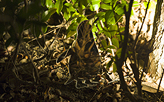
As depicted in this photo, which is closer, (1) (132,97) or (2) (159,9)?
(1) (132,97)

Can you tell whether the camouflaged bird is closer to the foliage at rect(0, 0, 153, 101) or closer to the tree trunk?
the foliage at rect(0, 0, 153, 101)

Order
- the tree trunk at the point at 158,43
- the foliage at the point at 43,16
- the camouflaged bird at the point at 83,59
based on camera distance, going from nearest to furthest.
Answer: the foliage at the point at 43,16 → the tree trunk at the point at 158,43 → the camouflaged bird at the point at 83,59

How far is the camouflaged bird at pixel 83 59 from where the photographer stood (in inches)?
50.8

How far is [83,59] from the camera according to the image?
1.32m

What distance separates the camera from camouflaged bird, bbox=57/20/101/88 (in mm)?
1290

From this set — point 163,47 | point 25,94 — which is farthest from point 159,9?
point 25,94

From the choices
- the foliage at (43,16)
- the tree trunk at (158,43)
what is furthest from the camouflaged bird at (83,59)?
the tree trunk at (158,43)

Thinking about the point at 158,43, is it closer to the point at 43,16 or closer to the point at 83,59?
the point at 83,59

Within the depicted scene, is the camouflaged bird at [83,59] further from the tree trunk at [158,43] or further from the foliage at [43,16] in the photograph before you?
the tree trunk at [158,43]

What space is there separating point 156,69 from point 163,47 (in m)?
0.25

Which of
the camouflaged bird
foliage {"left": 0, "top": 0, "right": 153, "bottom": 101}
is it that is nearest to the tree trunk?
foliage {"left": 0, "top": 0, "right": 153, "bottom": 101}

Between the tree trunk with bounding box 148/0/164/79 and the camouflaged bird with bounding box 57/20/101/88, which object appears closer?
the tree trunk with bounding box 148/0/164/79

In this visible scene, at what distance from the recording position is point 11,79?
42.8 inches

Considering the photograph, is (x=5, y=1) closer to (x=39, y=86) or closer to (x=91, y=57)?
(x=39, y=86)
